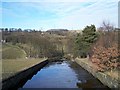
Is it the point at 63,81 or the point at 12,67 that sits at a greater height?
the point at 12,67

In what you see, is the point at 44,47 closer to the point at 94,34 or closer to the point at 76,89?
the point at 94,34

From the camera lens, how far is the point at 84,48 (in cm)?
6762

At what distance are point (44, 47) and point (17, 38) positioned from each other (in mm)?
21739

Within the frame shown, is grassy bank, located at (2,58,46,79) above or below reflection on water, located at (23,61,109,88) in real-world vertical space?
above

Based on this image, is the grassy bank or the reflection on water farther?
the grassy bank

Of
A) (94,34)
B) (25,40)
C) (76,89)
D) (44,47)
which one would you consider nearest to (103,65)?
(76,89)

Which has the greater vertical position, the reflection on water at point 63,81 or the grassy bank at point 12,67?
the grassy bank at point 12,67

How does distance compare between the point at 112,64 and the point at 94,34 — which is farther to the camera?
the point at 94,34

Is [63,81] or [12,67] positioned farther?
[12,67]

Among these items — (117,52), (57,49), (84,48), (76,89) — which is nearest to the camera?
(76,89)

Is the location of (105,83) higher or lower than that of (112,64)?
lower

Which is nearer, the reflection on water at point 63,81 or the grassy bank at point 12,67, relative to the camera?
the reflection on water at point 63,81

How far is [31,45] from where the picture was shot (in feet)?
353

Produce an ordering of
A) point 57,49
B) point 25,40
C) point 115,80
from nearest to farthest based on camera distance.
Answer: point 115,80
point 25,40
point 57,49
